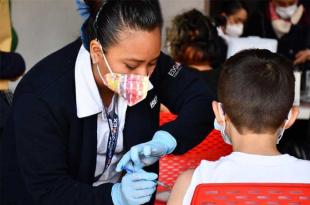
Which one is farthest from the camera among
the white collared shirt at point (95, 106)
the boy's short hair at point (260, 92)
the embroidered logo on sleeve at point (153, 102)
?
the embroidered logo on sleeve at point (153, 102)

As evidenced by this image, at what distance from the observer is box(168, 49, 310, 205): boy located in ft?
3.99

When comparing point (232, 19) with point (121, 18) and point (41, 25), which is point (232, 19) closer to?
point (41, 25)

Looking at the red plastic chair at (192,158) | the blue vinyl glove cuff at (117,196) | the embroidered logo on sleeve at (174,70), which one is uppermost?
the embroidered logo on sleeve at (174,70)

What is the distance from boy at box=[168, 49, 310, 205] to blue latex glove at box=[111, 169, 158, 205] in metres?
0.12

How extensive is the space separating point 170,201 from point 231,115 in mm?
292

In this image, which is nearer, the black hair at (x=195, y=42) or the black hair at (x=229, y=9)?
the black hair at (x=195, y=42)

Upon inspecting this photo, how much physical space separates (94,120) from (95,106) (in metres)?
0.05

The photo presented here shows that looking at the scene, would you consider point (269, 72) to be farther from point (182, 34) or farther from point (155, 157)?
point (182, 34)

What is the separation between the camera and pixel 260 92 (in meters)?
1.28

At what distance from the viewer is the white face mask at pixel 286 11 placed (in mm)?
3729

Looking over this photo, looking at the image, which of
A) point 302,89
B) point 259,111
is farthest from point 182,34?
point 259,111

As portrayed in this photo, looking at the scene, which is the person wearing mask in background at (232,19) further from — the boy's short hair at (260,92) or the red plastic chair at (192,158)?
the boy's short hair at (260,92)

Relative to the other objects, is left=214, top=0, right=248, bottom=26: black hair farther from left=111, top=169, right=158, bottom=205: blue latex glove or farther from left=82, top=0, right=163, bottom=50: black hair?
left=111, top=169, right=158, bottom=205: blue latex glove

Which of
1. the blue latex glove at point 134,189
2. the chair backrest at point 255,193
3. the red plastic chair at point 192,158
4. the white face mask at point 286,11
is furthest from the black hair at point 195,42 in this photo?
the chair backrest at point 255,193
